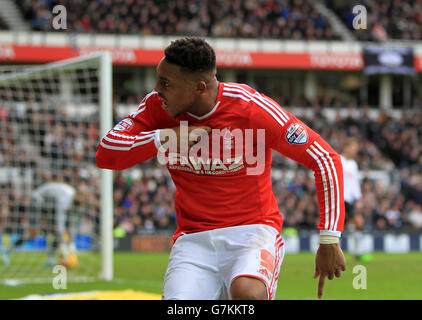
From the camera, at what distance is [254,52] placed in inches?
1155

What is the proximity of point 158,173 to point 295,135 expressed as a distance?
708 inches

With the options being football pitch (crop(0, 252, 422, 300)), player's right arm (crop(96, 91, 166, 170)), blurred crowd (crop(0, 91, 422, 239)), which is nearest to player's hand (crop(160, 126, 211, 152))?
player's right arm (crop(96, 91, 166, 170))

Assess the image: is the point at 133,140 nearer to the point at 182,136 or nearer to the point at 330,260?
the point at 182,136

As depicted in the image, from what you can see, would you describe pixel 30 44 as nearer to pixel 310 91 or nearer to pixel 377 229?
pixel 310 91

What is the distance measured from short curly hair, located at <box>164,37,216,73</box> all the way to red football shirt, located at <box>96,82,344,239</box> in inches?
10.6

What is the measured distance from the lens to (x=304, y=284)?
9.87 meters

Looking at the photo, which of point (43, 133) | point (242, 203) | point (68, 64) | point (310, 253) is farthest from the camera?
point (310, 253)

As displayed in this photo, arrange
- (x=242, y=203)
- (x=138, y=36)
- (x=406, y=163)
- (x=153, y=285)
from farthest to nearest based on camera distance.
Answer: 1. (x=138, y=36)
2. (x=406, y=163)
3. (x=153, y=285)
4. (x=242, y=203)

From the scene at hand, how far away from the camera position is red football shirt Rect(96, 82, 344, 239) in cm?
Answer: 382

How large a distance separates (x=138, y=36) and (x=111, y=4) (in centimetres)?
186

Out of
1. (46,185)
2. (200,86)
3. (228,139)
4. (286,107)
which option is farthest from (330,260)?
(286,107)

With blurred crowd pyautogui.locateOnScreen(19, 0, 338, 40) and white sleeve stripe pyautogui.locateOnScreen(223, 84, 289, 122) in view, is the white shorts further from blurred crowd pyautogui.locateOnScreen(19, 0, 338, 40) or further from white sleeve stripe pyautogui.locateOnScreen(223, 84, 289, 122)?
blurred crowd pyautogui.locateOnScreen(19, 0, 338, 40)

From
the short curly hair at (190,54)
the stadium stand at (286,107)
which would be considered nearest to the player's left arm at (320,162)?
the short curly hair at (190,54)

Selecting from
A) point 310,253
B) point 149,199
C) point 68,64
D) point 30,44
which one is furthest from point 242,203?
point 30,44
